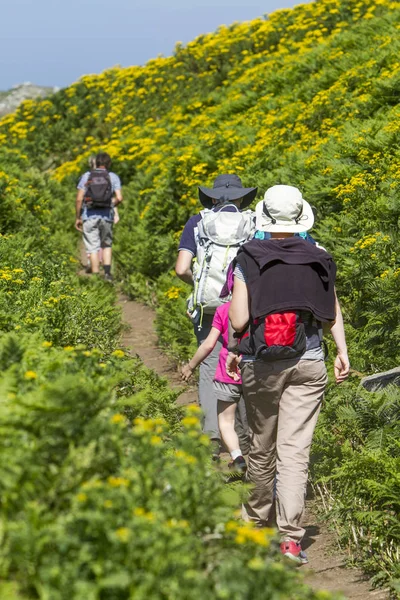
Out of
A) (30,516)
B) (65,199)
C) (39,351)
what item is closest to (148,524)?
(30,516)

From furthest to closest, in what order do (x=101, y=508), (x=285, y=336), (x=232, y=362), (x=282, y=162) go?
(x=282, y=162) < (x=232, y=362) < (x=285, y=336) < (x=101, y=508)

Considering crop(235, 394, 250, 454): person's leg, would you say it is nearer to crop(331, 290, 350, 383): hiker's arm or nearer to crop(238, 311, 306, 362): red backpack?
crop(331, 290, 350, 383): hiker's arm

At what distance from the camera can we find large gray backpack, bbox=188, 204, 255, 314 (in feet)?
20.2

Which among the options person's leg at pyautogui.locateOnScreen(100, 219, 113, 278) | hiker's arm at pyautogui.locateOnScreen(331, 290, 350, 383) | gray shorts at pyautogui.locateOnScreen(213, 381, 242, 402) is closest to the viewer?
hiker's arm at pyautogui.locateOnScreen(331, 290, 350, 383)

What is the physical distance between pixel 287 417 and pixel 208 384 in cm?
154

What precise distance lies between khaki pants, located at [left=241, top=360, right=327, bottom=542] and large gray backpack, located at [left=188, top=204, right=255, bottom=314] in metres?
1.19

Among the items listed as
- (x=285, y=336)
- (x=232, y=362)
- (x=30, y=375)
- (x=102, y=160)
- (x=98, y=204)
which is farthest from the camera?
(x=102, y=160)

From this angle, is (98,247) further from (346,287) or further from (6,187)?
(346,287)

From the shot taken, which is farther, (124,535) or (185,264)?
(185,264)

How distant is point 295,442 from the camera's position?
508cm

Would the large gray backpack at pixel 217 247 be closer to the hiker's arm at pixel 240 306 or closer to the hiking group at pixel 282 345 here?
the hiking group at pixel 282 345

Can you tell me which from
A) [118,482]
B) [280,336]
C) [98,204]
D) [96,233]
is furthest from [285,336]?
[96,233]

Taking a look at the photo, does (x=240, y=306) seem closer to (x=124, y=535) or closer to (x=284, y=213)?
(x=284, y=213)

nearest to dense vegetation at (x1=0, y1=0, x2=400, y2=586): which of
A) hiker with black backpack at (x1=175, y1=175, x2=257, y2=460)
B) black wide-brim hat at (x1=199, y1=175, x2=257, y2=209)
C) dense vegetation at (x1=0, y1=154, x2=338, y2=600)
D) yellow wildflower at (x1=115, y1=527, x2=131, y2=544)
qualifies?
hiker with black backpack at (x1=175, y1=175, x2=257, y2=460)
